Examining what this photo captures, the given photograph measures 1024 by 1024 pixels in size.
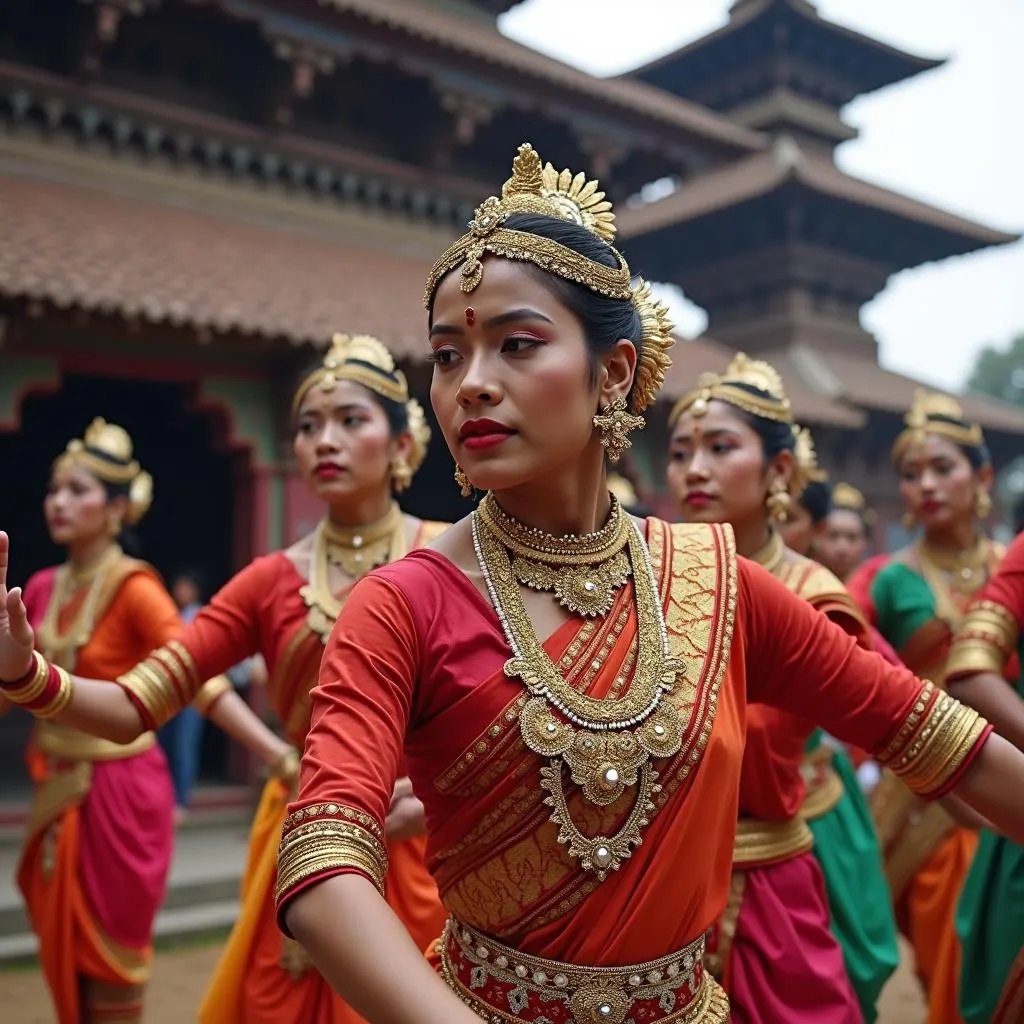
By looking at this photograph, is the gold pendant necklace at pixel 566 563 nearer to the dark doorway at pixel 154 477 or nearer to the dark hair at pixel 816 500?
the dark hair at pixel 816 500

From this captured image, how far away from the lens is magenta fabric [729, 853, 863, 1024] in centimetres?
233

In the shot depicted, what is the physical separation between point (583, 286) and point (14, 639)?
1393 mm

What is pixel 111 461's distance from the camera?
177 inches

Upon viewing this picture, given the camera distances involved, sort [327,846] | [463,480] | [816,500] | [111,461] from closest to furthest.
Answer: [327,846]
[463,480]
[816,500]
[111,461]

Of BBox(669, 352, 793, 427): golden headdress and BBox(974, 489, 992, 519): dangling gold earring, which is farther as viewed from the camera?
BBox(974, 489, 992, 519): dangling gold earring

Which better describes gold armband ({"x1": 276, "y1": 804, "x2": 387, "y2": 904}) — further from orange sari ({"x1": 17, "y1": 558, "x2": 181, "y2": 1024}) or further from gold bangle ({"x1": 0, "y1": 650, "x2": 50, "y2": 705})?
orange sari ({"x1": 17, "y1": 558, "x2": 181, "y2": 1024})

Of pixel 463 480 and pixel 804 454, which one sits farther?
pixel 804 454

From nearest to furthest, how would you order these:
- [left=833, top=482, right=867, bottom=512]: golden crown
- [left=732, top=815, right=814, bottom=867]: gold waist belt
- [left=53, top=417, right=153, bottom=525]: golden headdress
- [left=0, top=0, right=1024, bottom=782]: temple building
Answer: [left=732, top=815, right=814, bottom=867]: gold waist belt, [left=53, top=417, right=153, bottom=525]: golden headdress, [left=833, top=482, right=867, bottom=512]: golden crown, [left=0, top=0, right=1024, bottom=782]: temple building

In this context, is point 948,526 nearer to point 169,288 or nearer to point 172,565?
point 169,288

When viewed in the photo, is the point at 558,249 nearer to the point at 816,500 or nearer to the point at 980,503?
the point at 816,500

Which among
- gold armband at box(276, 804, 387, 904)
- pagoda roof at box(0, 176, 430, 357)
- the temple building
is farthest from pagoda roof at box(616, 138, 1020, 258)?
gold armband at box(276, 804, 387, 904)

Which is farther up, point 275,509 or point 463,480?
point 275,509

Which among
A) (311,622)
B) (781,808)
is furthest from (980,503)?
(311,622)

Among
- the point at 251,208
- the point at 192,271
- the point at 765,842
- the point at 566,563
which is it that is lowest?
the point at 765,842
